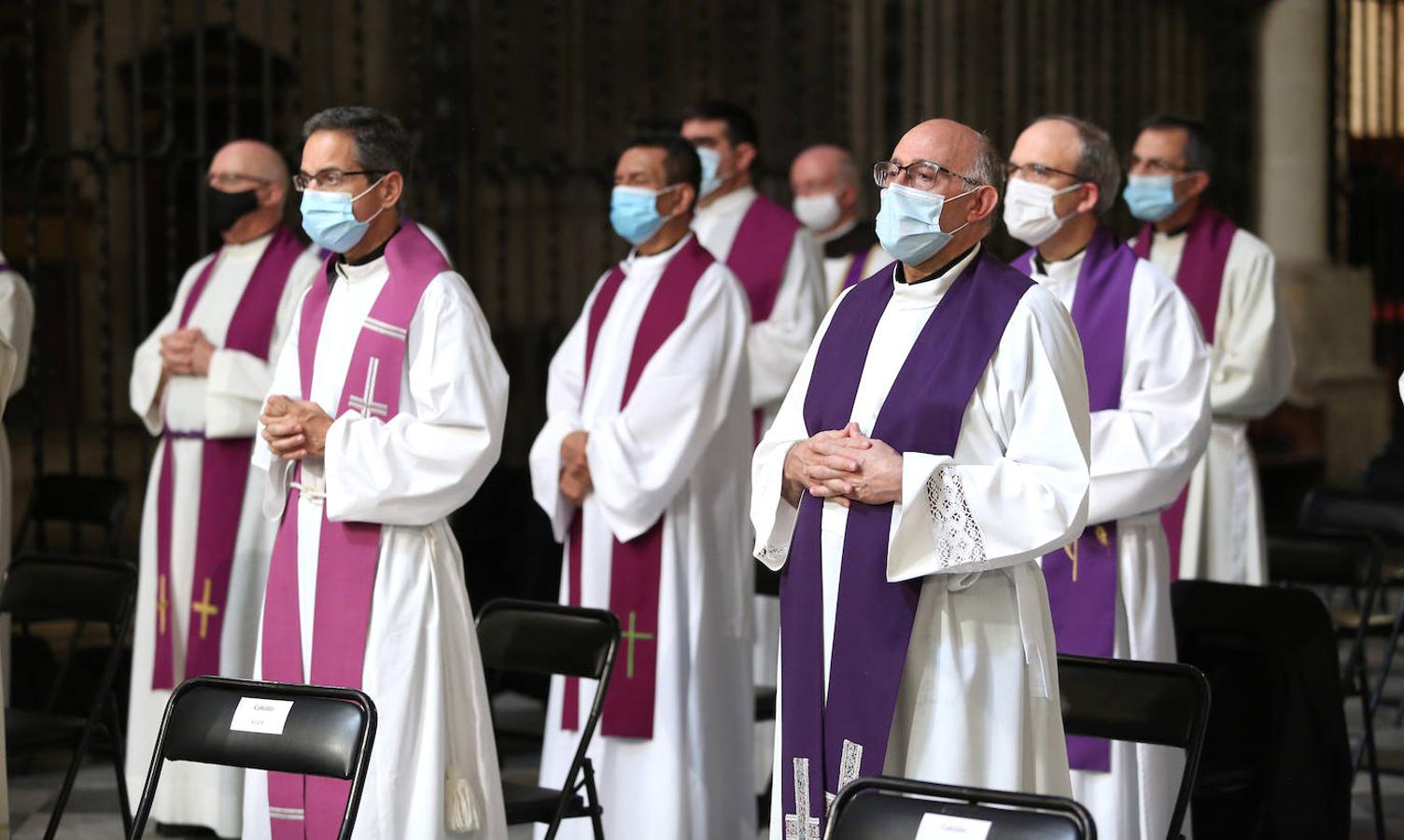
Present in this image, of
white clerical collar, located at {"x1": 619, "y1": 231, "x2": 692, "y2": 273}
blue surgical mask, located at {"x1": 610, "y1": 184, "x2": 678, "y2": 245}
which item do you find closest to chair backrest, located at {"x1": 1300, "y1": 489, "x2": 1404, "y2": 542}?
white clerical collar, located at {"x1": 619, "y1": 231, "x2": 692, "y2": 273}

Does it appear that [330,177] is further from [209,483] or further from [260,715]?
[209,483]

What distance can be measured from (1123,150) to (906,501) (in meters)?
8.77

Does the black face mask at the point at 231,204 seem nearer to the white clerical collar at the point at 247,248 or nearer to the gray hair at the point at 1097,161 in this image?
the white clerical collar at the point at 247,248

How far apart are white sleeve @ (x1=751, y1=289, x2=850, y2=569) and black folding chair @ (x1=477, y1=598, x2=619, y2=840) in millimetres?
833

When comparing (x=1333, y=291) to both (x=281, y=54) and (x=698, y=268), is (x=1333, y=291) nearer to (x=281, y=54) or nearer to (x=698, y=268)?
(x=281, y=54)

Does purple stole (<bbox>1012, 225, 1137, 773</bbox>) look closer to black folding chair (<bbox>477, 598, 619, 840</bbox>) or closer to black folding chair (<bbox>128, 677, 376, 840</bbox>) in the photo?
black folding chair (<bbox>477, 598, 619, 840</bbox>)

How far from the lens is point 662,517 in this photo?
5.64 metres

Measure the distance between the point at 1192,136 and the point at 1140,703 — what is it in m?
A: 3.10

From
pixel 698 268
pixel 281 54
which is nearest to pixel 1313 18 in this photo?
pixel 281 54

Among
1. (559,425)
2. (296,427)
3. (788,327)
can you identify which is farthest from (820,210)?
(296,427)

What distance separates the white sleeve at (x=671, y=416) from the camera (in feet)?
18.1

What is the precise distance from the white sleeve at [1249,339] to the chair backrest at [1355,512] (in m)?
0.57

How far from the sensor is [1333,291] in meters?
12.1

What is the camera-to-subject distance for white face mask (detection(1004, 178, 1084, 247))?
5.09 metres
